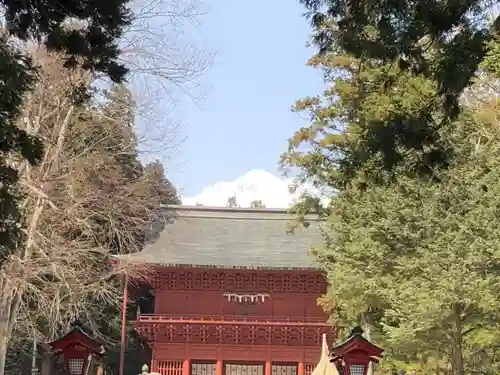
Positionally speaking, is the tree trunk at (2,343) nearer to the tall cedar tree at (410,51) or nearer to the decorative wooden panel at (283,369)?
the tall cedar tree at (410,51)

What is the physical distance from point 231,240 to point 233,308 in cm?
280

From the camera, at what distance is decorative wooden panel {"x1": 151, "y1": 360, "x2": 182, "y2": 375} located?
987 inches

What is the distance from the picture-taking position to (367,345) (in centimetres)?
916

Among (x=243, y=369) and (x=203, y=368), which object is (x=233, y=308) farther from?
(x=203, y=368)

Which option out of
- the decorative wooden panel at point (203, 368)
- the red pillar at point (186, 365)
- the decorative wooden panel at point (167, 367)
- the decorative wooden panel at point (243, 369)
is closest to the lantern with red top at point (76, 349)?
the red pillar at point (186, 365)

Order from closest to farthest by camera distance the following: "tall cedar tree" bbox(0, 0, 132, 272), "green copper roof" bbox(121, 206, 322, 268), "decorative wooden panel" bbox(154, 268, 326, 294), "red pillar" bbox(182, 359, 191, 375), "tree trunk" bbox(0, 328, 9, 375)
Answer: "tall cedar tree" bbox(0, 0, 132, 272) → "tree trunk" bbox(0, 328, 9, 375) → "red pillar" bbox(182, 359, 191, 375) → "green copper roof" bbox(121, 206, 322, 268) → "decorative wooden panel" bbox(154, 268, 326, 294)

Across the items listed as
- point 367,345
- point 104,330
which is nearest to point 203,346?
point 104,330

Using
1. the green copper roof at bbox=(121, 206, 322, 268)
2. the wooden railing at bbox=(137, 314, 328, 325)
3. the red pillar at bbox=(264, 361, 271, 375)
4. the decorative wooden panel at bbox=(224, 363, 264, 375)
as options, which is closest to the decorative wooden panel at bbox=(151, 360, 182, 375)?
the wooden railing at bbox=(137, 314, 328, 325)

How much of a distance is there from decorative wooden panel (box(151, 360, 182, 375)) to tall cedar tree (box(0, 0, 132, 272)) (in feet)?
60.7

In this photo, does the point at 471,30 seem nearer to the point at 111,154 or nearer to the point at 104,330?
the point at 111,154

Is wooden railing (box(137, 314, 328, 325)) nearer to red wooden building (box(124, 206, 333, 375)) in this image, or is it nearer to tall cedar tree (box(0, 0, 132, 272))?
red wooden building (box(124, 206, 333, 375))

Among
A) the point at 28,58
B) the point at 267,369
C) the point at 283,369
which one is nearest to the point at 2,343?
the point at 28,58

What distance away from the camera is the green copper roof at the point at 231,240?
2559 centimetres

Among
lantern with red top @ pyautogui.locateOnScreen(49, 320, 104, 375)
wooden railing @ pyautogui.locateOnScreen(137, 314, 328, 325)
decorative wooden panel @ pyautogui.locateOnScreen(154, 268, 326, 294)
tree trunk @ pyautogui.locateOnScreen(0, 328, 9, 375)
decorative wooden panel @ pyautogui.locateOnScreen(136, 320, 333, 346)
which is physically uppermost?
decorative wooden panel @ pyautogui.locateOnScreen(154, 268, 326, 294)
